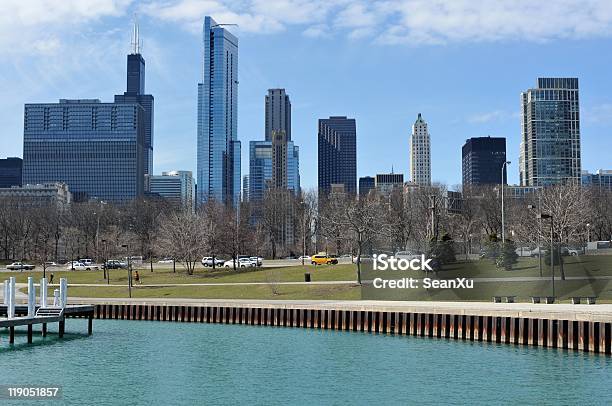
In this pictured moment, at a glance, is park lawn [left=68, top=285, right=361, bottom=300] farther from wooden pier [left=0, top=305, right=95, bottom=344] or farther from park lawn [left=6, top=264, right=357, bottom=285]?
wooden pier [left=0, top=305, right=95, bottom=344]

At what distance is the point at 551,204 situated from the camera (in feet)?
348

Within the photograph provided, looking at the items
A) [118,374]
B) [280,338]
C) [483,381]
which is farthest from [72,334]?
[483,381]

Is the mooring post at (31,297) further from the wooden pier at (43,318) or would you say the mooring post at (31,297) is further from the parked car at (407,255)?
the parked car at (407,255)

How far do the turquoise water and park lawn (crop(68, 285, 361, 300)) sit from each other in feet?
44.2

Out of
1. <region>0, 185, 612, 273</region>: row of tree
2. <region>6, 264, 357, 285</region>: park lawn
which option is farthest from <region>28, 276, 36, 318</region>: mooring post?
<region>6, 264, 357, 285</region>: park lawn

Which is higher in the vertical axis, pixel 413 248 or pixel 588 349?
pixel 413 248

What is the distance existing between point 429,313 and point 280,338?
10.3 metres

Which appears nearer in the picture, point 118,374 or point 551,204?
point 118,374

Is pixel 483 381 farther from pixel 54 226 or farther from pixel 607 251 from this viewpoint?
pixel 54 226

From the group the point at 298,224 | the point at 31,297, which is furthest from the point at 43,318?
the point at 298,224

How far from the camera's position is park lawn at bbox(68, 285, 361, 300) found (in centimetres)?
7075

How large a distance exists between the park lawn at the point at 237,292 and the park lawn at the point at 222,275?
16.9 feet

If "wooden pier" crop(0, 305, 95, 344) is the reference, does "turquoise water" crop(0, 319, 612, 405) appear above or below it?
below

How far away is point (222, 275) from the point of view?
93.6 metres
